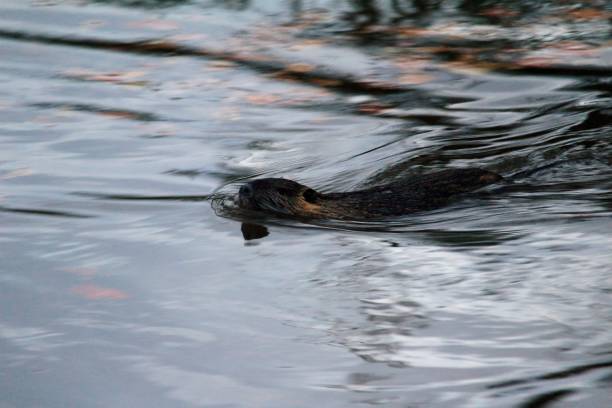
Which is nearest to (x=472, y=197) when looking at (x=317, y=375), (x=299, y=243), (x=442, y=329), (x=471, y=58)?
(x=299, y=243)

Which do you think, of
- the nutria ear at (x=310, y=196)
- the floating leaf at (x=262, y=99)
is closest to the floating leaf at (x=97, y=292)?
the nutria ear at (x=310, y=196)

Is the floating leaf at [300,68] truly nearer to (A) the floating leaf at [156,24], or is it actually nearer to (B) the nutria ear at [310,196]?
(A) the floating leaf at [156,24]

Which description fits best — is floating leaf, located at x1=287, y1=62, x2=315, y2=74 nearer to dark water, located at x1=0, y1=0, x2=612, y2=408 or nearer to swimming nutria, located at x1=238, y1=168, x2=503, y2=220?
dark water, located at x1=0, y1=0, x2=612, y2=408

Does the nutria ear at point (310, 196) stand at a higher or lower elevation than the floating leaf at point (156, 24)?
lower

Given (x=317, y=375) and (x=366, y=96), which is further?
(x=366, y=96)

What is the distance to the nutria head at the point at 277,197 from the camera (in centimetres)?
654

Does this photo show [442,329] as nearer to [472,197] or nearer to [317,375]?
[317,375]

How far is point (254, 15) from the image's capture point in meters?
12.1

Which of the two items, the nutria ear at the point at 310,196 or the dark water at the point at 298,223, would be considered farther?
the nutria ear at the point at 310,196

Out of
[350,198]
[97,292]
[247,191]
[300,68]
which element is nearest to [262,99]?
[300,68]

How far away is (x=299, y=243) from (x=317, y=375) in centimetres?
179

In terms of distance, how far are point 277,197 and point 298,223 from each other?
18 cm

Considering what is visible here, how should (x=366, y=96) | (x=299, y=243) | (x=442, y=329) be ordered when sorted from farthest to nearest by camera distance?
(x=366, y=96) < (x=299, y=243) < (x=442, y=329)

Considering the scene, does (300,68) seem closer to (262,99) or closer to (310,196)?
(262,99)
